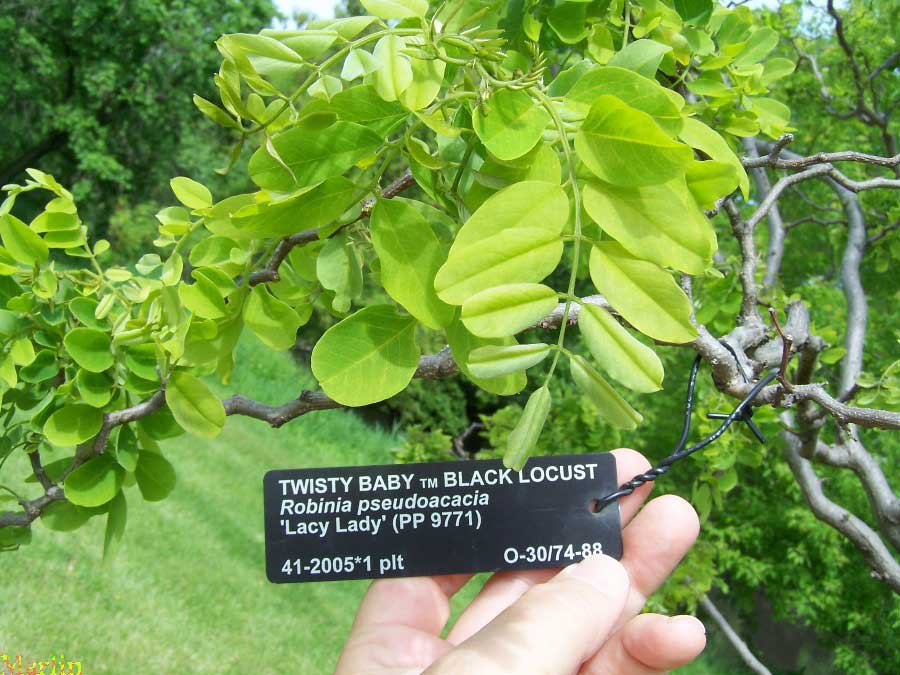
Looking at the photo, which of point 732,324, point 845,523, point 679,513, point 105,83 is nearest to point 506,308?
point 679,513

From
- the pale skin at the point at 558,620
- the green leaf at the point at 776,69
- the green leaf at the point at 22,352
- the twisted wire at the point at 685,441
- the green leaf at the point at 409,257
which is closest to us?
the green leaf at the point at 409,257

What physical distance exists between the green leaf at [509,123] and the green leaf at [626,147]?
0.03 meters

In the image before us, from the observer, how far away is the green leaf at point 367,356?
0.64 metres

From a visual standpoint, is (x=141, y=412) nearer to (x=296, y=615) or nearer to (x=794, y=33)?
(x=296, y=615)

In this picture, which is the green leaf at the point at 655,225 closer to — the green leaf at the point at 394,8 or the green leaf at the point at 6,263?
the green leaf at the point at 394,8

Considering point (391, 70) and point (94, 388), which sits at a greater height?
point (391, 70)

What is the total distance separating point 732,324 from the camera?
1698mm

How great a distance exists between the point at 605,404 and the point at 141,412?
614 millimetres

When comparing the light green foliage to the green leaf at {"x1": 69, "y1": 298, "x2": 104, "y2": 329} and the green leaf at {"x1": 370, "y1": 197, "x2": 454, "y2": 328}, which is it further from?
the green leaf at {"x1": 69, "y1": 298, "x2": 104, "y2": 329}

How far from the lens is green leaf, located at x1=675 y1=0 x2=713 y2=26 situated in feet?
3.02

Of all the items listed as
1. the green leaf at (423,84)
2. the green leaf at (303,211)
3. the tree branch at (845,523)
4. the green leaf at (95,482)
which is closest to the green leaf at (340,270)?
the green leaf at (303,211)

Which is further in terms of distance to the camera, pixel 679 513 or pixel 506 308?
pixel 679 513

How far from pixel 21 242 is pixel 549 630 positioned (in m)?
0.75

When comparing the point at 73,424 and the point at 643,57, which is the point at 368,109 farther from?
the point at 73,424
